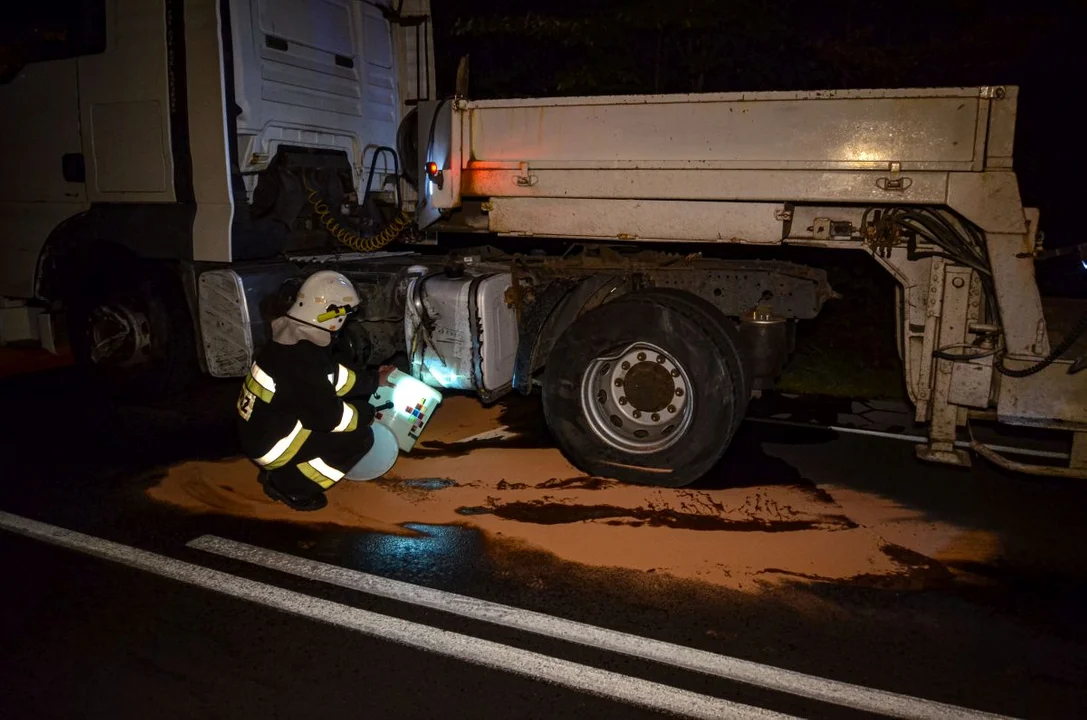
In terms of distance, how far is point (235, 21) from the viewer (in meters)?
5.97

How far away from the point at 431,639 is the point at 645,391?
216 cm

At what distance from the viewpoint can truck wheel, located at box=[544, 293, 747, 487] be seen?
490cm

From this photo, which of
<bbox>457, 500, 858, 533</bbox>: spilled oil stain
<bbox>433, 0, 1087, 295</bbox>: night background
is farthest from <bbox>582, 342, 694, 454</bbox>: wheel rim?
<bbox>433, 0, 1087, 295</bbox>: night background

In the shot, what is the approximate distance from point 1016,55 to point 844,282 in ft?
11.1

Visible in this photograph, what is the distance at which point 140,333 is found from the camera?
6.69 m

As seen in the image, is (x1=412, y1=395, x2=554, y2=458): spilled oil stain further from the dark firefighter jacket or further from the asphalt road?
the dark firefighter jacket

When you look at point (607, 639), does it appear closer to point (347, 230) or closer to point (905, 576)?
point (905, 576)

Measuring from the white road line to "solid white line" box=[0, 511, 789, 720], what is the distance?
0.17 meters

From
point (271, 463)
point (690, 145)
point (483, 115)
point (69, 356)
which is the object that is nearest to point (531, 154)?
point (483, 115)

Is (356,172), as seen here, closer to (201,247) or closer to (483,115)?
(201,247)

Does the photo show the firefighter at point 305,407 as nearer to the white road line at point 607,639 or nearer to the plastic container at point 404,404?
the plastic container at point 404,404

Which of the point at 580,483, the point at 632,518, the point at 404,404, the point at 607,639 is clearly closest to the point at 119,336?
the point at 404,404

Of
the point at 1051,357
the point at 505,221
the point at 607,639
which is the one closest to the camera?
the point at 607,639

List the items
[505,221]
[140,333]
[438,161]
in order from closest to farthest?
[505,221] → [438,161] → [140,333]
